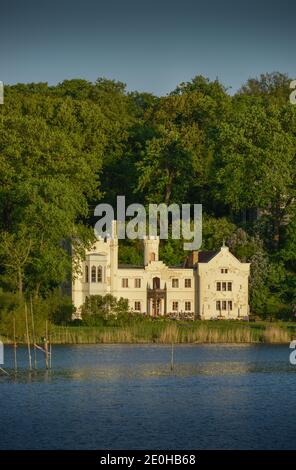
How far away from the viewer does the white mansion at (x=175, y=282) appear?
10031cm

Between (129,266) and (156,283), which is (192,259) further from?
Answer: (129,266)

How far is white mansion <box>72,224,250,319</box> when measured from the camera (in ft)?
329

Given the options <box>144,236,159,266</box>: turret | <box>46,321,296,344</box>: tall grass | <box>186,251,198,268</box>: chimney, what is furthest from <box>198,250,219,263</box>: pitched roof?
<box>46,321,296,344</box>: tall grass

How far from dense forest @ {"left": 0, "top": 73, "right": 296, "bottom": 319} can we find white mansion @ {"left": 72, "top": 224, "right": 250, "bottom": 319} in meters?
1.73

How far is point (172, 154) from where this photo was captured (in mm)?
113625

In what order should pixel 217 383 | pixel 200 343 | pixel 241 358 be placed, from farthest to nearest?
A: pixel 200 343 → pixel 241 358 → pixel 217 383

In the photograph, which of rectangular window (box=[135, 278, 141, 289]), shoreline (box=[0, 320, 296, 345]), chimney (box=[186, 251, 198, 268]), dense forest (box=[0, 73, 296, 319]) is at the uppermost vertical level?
dense forest (box=[0, 73, 296, 319])

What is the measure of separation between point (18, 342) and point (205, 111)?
135 feet

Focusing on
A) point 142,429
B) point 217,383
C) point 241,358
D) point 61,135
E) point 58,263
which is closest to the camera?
point 142,429

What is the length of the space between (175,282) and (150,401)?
42.8 m

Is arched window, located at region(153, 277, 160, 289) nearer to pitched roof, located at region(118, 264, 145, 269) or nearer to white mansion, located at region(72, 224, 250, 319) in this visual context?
white mansion, located at region(72, 224, 250, 319)
